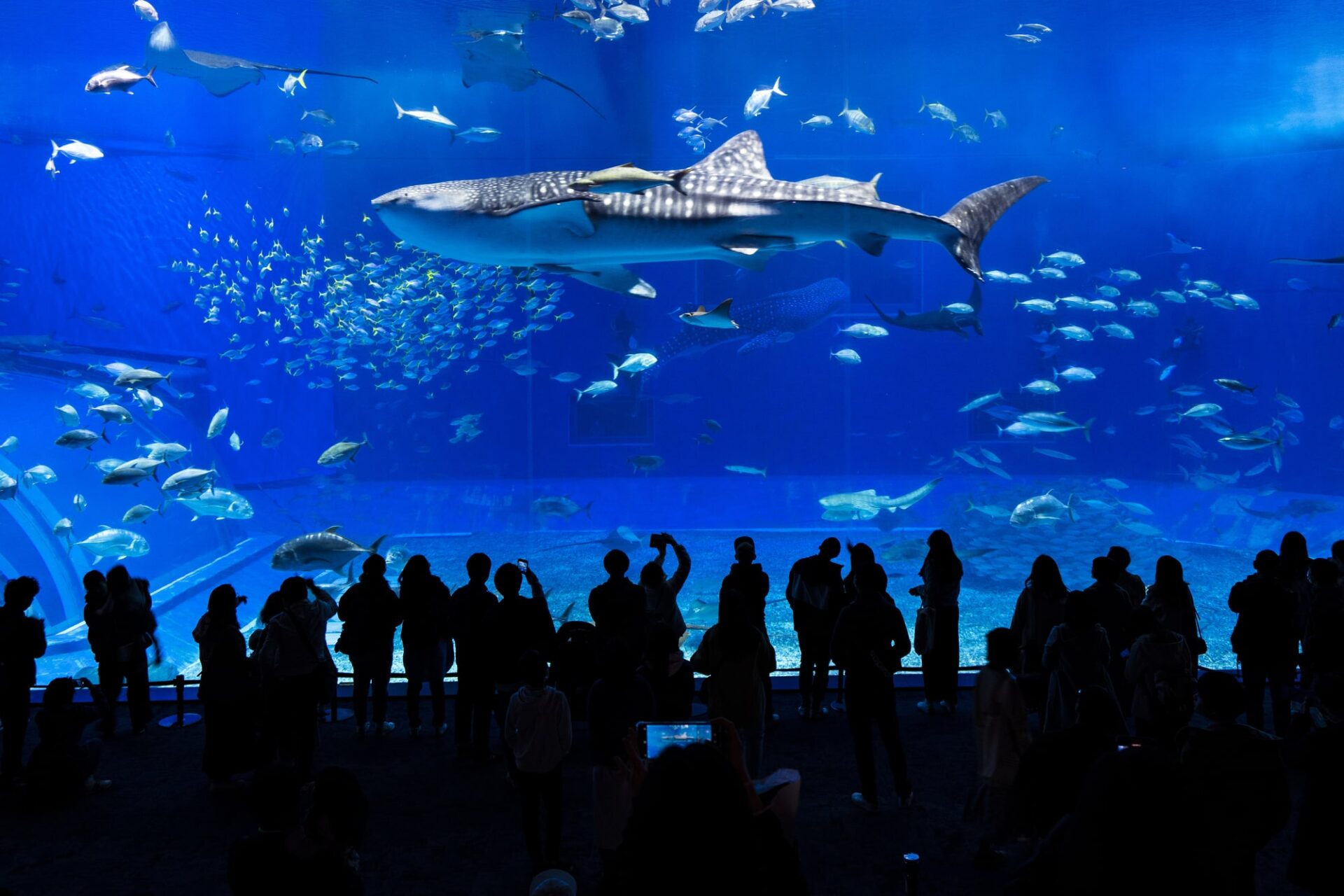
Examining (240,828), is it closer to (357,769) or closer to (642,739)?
(357,769)

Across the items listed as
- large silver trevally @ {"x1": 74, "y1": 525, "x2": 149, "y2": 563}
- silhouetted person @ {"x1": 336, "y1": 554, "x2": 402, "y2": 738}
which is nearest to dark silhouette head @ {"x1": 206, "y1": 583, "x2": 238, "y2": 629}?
silhouetted person @ {"x1": 336, "y1": 554, "x2": 402, "y2": 738}

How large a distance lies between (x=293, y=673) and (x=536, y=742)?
186 centimetres

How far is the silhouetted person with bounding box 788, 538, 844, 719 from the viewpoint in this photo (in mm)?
5242

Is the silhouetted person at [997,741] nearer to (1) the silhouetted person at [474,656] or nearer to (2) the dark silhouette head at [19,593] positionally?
(1) the silhouetted person at [474,656]

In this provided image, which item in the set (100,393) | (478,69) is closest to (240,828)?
(100,393)

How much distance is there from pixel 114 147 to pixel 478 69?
15835mm

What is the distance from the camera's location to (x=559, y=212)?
5223 mm

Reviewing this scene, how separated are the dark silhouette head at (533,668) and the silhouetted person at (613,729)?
0.88ft

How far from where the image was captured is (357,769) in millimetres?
4734

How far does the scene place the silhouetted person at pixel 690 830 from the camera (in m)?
1.38

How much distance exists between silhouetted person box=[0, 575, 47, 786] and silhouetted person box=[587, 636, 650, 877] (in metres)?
3.62

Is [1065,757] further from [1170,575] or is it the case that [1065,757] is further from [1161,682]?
[1170,575]

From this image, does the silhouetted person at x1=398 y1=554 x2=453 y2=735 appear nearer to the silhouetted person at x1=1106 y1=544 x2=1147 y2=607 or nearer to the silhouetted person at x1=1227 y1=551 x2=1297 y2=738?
the silhouetted person at x1=1106 y1=544 x2=1147 y2=607

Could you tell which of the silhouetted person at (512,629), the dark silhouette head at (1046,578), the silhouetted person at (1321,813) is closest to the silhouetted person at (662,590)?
the silhouetted person at (512,629)
